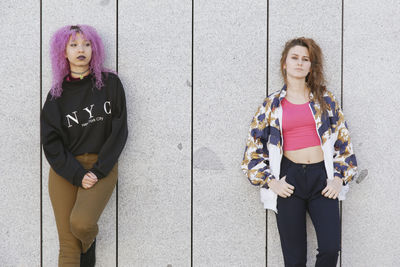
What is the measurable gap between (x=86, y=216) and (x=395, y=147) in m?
1.83

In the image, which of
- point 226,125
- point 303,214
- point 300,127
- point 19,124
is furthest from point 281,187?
point 19,124

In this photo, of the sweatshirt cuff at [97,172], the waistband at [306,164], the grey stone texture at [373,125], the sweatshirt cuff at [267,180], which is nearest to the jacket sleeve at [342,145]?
the waistband at [306,164]

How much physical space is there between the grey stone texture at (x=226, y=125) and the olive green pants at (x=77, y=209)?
57 cm

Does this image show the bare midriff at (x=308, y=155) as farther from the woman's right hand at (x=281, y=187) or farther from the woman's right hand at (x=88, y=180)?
the woman's right hand at (x=88, y=180)

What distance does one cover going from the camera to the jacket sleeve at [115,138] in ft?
7.04

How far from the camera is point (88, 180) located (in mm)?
2117

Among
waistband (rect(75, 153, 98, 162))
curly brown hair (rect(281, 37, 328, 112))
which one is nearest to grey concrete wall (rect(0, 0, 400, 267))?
curly brown hair (rect(281, 37, 328, 112))

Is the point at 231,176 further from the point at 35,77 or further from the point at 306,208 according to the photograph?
the point at 35,77

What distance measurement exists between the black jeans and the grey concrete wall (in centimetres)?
29

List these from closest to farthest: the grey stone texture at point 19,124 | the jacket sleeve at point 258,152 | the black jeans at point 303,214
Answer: the black jeans at point 303,214 → the jacket sleeve at point 258,152 → the grey stone texture at point 19,124

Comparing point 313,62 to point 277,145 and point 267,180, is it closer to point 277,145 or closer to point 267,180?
point 277,145

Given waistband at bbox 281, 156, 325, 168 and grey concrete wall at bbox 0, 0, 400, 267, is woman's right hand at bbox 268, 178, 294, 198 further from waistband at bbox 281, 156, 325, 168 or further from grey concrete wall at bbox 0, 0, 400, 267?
grey concrete wall at bbox 0, 0, 400, 267

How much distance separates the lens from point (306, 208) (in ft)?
7.11

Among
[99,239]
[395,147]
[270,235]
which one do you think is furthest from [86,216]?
[395,147]
